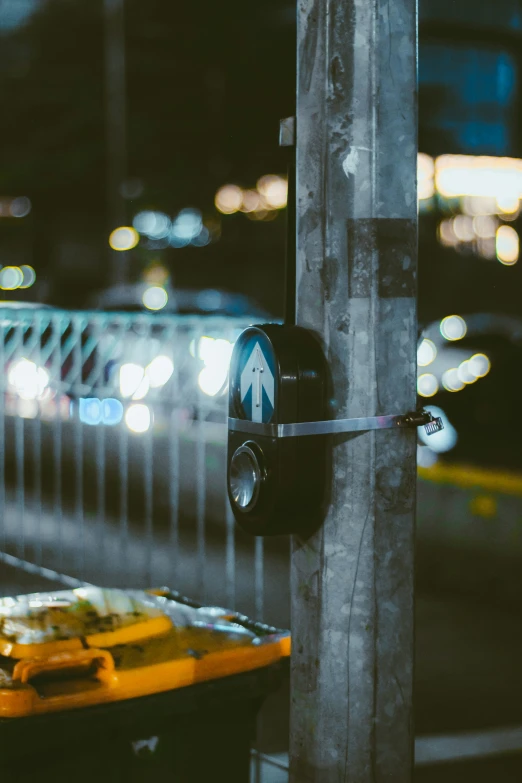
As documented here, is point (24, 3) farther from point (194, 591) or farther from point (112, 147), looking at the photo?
point (194, 591)

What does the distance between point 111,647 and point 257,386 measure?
2.72ft

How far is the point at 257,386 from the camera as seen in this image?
2.54m

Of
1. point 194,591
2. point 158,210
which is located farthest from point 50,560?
point 158,210

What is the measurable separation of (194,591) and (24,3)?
1276 inches

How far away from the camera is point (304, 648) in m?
2.54

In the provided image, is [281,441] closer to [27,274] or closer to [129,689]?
[129,689]

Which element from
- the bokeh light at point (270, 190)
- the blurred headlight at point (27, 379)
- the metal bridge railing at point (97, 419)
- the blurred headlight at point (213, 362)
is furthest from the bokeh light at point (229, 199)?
the blurred headlight at point (213, 362)

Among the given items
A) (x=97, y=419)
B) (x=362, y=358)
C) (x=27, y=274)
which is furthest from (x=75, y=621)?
(x=27, y=274)

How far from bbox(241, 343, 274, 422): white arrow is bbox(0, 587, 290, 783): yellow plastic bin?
735 mm

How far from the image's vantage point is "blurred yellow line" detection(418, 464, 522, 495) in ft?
32.9

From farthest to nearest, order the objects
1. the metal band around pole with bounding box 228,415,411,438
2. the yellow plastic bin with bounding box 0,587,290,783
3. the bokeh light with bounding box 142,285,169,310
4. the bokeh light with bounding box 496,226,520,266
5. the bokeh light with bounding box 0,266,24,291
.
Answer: the bokeh light with bounding box 0,266,24,291, the bokeh light with bounding box 142,285,169,310, the bokeh light with bounding box 496,226,520,266, the yellow plastic bin with bounding box 0,587,290,783, the metal band around pole with bounding box 228,415,411,438

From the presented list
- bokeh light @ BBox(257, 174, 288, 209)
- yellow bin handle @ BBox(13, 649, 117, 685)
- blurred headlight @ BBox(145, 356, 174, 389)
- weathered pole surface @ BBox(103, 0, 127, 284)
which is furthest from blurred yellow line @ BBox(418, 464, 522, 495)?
bokeh light @ BBox(257, 174, 288, 209)

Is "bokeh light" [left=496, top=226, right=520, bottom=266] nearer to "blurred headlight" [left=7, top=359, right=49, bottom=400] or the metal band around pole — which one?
"blurred headlight" [left=7, top=359, right=49, bottom=400]

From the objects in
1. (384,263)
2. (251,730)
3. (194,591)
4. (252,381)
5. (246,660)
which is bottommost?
(194,591)
